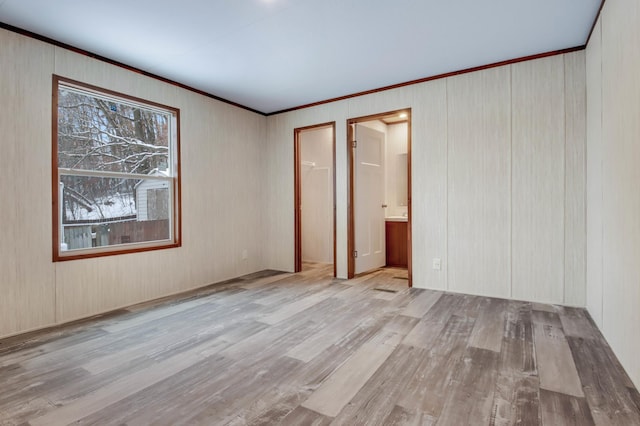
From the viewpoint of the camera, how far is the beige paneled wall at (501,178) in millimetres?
3227

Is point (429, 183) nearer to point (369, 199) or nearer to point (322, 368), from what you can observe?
point (369, 199)

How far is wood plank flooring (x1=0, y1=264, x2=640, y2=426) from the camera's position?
64.9 inches

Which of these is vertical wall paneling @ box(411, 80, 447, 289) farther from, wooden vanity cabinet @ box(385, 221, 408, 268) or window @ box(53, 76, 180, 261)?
window @ box(53, 76, 180, 261)

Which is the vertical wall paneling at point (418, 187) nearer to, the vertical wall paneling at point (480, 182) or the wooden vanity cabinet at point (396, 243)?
the vertical wall paneling at point (480, 182)

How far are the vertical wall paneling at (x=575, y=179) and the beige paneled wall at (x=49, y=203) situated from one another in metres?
3.97

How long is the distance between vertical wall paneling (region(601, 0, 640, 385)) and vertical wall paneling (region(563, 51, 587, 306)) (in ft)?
2.46

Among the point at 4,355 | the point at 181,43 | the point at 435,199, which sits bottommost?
the point at 4,355

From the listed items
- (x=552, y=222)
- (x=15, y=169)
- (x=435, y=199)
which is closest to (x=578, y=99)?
(x=552, y=222)

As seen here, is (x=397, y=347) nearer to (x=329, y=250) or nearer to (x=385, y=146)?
(x=329, y=250)

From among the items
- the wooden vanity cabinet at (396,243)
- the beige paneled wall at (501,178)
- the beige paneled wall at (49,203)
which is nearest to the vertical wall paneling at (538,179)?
the beige paneled wall at (501,178)

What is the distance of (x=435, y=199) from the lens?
394 cm

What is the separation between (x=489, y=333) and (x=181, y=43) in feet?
12.0

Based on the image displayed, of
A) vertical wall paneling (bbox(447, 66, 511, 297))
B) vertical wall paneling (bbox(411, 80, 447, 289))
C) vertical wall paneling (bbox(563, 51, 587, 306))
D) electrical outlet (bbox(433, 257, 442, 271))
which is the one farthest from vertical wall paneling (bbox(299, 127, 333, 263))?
vertical wall paneling (bbox(563, 51, 587, 306))

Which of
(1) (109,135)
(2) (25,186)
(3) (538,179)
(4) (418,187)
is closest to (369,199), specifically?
(4) (418,187)
